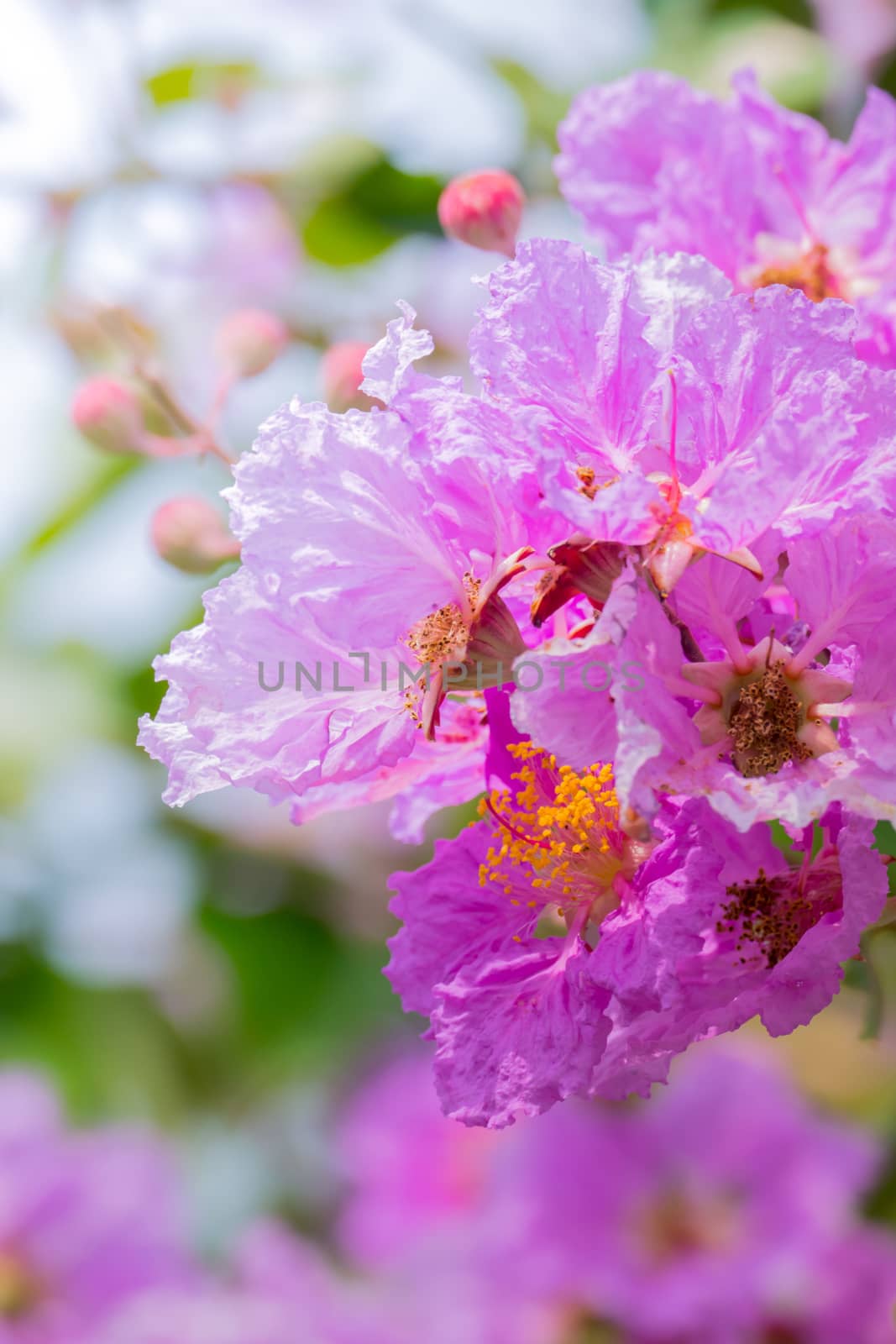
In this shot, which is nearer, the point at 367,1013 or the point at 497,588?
the point at 497,588

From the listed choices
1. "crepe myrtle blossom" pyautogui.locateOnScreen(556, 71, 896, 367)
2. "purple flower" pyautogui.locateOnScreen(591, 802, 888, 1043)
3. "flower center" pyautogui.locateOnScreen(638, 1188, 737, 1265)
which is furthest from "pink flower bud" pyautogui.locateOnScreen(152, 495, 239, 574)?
"flower center" pyautogui.locateOnScreen(638, 1188, 737, 1265)

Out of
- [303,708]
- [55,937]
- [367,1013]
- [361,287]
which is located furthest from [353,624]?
[55,937]

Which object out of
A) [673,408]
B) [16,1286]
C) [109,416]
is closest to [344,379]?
[109,416]

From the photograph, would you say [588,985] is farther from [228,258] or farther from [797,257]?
[228,258]

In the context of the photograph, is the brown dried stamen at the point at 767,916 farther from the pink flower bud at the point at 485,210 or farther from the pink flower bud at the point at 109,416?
the pink flower bud at the point at 109,416

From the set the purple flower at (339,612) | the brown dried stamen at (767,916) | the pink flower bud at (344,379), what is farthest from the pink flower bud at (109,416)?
the brown dried stamen at (767,916)

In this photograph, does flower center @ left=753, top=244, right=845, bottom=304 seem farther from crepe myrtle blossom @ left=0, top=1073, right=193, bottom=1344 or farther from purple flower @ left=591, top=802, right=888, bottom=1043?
crepe myrtle blossom @ left=0, top=1073, right=193, bottom=1344

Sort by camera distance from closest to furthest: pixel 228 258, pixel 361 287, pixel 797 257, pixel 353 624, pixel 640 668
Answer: pixel 640 668
pixel 353 624
pixel 797 257
pixel 361 287
pixel 228 258
